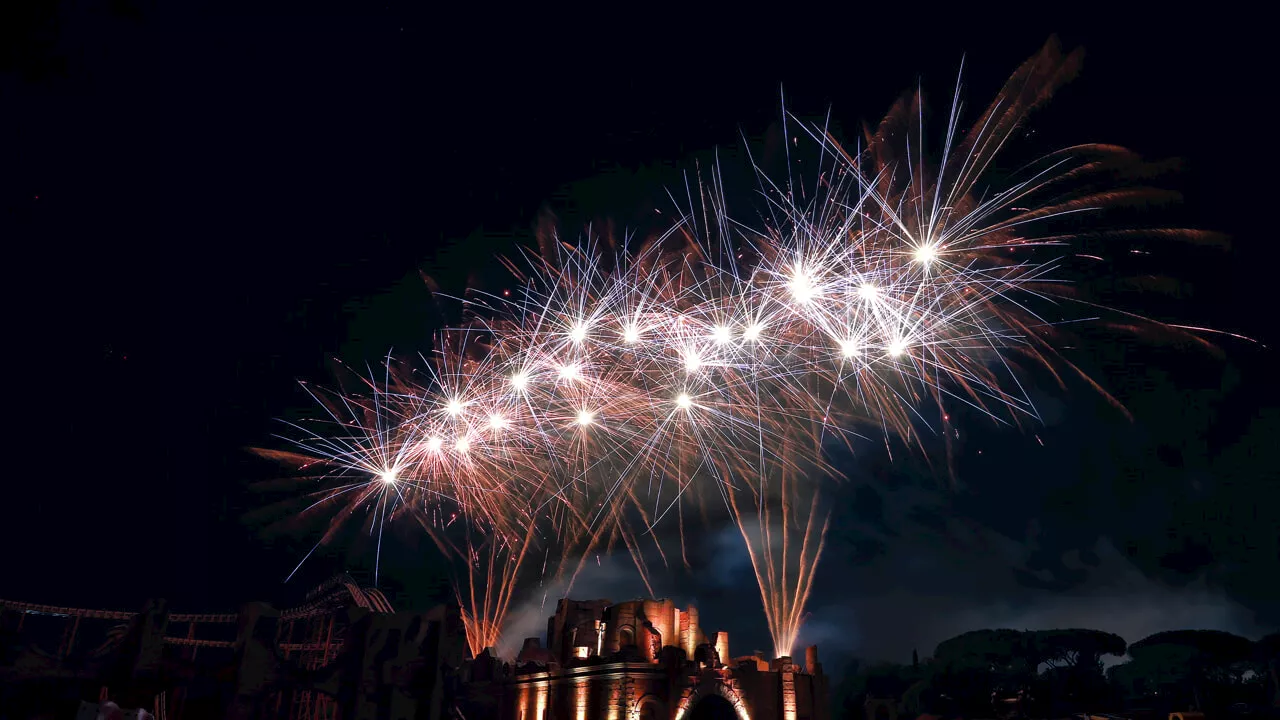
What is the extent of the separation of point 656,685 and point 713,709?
13.2 feet

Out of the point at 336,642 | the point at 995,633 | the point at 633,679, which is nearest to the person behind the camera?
the point at 336,642

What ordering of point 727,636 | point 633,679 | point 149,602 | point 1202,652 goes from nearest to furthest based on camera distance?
1. point 149,602
2. point 633,679
3. point 727,636
4. point 1202,652

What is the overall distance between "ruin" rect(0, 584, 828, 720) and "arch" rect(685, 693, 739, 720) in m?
0.08

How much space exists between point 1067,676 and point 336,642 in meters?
66.1

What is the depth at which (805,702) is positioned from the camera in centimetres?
4756

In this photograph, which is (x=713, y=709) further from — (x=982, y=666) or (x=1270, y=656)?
(x=1270, y=656)

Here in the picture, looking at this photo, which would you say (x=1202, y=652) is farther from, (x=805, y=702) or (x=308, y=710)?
(x=308, y=710)

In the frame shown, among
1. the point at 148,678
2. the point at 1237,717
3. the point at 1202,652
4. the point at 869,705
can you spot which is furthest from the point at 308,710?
the point at 1202,652

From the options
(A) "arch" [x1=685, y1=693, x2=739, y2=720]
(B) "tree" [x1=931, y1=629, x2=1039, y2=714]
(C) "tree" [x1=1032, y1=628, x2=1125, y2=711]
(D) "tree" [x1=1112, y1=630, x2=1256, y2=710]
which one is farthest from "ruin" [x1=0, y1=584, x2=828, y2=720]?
(D) "tree" [x1=1112, y1=630, x2=1256, y2=710]

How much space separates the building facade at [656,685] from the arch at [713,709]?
0.19 ft

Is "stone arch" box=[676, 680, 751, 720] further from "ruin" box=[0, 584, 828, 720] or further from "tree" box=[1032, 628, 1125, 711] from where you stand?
"tree" box=[1032, 628, 1125, 711]

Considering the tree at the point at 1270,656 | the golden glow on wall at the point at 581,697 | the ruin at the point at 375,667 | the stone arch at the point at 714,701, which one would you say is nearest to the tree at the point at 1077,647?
the tree at the point at 1270,656

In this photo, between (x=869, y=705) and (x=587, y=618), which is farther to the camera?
(x=587, y=618)

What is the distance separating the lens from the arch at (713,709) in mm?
46938
